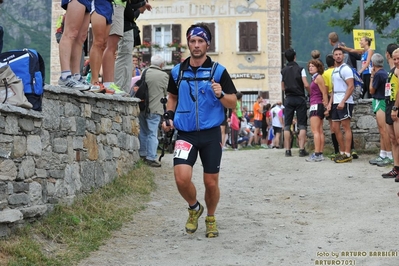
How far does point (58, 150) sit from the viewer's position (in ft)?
24.4

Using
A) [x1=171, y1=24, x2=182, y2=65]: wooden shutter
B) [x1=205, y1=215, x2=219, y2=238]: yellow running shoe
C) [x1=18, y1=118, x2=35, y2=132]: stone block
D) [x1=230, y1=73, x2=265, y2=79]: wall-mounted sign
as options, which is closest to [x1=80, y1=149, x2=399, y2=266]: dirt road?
[x1=205, y1=215, x2=219, y2=238]: yellow running shoe

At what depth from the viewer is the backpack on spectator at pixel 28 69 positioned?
261 inches

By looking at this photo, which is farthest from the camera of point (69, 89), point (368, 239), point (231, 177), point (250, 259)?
point (231, 177)

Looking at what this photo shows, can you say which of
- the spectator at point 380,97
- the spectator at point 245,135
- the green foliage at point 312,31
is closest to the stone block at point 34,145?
the spectator at point 380,97

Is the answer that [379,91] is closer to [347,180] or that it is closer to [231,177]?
[347,180]

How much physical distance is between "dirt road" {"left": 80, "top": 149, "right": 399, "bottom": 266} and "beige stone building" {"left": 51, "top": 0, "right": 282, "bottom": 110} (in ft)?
68.7

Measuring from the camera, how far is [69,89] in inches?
304

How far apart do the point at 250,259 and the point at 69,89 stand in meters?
2.75

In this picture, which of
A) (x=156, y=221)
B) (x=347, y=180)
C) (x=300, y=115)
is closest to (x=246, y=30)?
(x=300, y=115)

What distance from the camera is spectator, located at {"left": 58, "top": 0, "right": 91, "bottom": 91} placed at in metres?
7.95

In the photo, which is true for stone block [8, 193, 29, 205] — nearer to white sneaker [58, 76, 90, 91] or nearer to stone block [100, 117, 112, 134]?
white sneaker [58, 76, 90, 91]

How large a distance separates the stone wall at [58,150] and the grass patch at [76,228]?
12 centimetres

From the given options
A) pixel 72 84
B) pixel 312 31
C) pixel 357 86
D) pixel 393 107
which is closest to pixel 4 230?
pixel 72 84

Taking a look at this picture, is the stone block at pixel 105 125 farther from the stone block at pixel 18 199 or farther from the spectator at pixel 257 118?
the spectator at pixel 257 118
